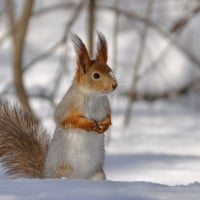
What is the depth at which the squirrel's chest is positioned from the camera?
3209 mm

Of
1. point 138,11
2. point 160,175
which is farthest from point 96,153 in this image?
point 138,11

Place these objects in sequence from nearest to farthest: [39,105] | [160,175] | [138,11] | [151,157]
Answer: [160,175] < [151,157] < [39,105] < [138,11]

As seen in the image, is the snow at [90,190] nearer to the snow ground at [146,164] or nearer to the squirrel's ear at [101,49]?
the snow ground at [146,164]

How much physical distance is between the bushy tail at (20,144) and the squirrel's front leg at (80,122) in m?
0.38

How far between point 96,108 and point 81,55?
8.7 inches

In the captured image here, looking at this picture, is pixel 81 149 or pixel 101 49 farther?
pixel 101 49

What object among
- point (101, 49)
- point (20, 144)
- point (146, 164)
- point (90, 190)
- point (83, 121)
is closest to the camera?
point (90, 190)

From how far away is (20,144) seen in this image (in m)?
3.62

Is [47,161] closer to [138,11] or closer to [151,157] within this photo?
[151,157]

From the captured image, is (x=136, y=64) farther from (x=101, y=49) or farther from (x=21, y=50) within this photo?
(x=101, y=49)

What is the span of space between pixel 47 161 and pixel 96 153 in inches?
8.8

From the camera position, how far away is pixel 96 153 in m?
3.22

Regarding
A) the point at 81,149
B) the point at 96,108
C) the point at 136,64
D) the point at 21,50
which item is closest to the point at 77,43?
the point at 96,108

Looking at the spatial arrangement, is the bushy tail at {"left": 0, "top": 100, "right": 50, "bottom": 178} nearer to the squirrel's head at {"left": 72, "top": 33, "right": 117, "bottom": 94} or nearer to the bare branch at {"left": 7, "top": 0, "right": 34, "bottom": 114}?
the squirrel's head at {"left": 72, "top": 33, "right": 117, "bottom": 94}
